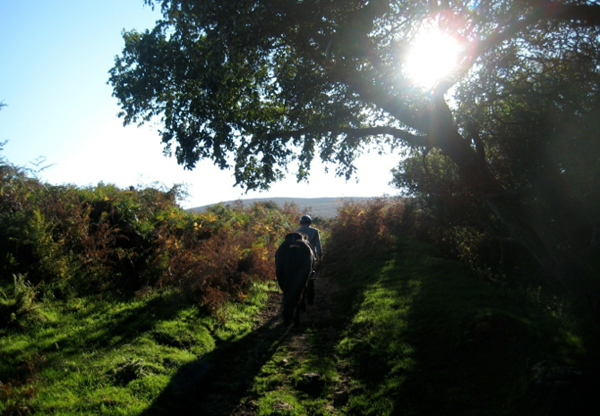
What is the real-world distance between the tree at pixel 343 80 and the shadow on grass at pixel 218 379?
14.0 ft

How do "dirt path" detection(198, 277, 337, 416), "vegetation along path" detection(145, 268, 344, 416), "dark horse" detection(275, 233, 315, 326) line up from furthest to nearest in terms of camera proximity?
"dark horse" detection(275, 233, 315, 326)
"dirt path" detection(198, 277, 337, 416)
"vegetation along path" detection(145, 268, 344, 416)

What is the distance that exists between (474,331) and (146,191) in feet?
41.7

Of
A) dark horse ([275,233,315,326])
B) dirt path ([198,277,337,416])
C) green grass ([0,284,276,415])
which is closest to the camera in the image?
green grass ([0,284,276,415])

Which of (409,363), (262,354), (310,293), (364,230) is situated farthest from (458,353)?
(364,230)

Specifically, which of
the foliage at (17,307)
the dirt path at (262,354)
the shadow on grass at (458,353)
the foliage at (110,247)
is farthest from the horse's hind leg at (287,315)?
the foliage at (17,307)

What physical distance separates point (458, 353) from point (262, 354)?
12.1 ft

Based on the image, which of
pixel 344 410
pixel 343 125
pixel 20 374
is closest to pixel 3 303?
pixel 20 374

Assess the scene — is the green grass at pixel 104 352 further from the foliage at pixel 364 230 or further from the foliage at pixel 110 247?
the foliage at pixel 364 230

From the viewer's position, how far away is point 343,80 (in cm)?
1000

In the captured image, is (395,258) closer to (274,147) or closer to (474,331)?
(274,147)

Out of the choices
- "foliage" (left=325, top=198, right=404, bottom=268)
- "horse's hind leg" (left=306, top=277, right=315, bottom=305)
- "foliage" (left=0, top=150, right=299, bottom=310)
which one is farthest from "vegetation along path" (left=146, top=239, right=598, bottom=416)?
"foliage" (left=325, top=198, right=404, bottom=268)

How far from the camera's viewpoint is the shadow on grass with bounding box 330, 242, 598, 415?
5348mm

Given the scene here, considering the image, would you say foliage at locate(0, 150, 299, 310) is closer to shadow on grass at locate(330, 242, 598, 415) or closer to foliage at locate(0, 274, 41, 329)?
foliage at locate(0, 274, 41, 329)

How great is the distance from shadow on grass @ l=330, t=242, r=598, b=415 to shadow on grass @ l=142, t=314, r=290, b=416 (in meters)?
1.72
